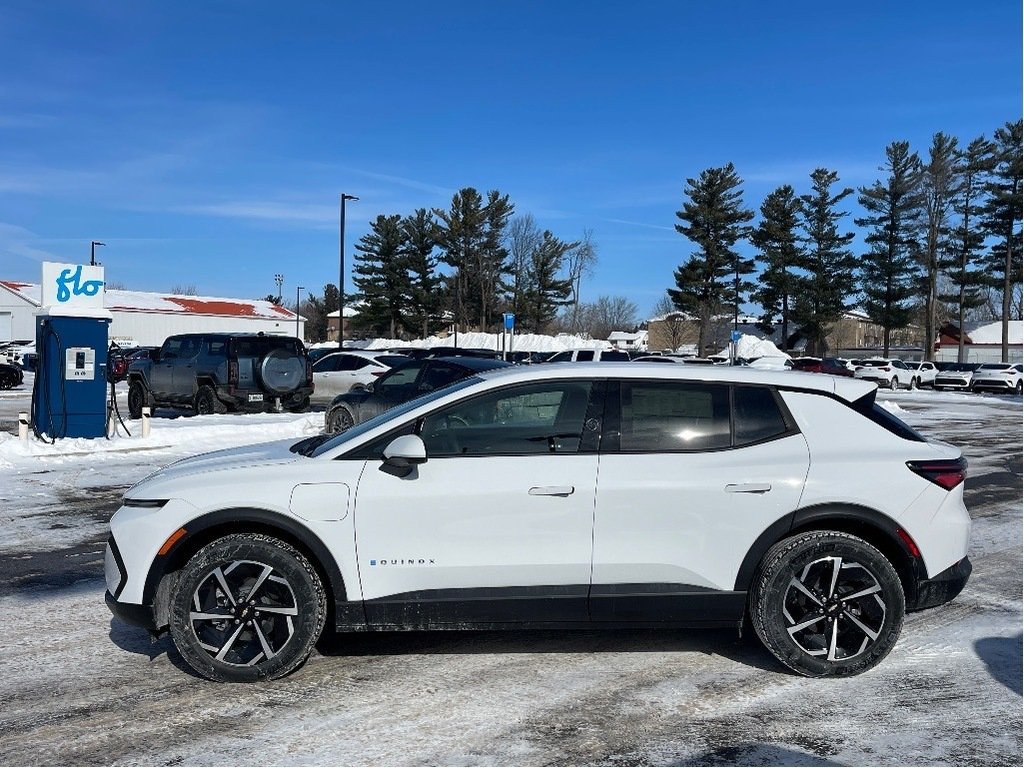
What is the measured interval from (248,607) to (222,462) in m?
0.80

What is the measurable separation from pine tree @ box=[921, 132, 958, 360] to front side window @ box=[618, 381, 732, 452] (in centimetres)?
6014

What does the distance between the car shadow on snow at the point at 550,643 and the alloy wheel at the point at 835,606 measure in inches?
13.5

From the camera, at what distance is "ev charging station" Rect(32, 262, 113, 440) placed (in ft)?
43.0

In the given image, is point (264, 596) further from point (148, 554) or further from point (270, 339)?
point (270, 339)

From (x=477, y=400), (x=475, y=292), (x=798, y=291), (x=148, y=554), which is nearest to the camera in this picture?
(x=148, y=554)

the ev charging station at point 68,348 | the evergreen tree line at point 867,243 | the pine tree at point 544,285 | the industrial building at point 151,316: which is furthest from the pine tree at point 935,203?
the ev charging station at point 68,348

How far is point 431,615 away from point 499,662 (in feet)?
1.92

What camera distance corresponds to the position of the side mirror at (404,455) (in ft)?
14.3

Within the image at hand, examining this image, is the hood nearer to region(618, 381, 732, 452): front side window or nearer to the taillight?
region(618, 381, 732, 452): front side window

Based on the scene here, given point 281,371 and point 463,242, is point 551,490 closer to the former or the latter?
point 281,371

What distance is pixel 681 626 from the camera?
4.62 m

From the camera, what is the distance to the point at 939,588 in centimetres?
464

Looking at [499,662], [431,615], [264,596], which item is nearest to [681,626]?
[499,662]

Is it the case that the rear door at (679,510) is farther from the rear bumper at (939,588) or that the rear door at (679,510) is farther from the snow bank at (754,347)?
the snow bank at (754,347)
